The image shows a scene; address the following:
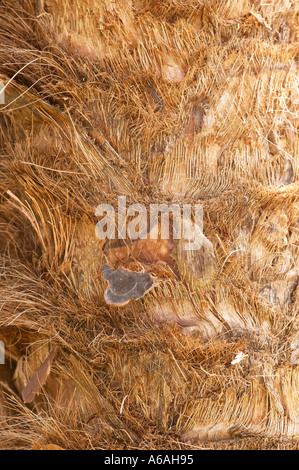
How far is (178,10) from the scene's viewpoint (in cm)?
106

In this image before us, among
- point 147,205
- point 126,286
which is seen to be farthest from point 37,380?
point 147,205

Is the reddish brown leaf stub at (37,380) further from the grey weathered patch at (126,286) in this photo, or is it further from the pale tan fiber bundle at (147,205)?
the grey weathered patch at (126,286)

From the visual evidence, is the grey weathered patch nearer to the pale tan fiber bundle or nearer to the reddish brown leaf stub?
the pale tan fiber bundle

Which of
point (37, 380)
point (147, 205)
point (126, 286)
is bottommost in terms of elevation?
point (37, 380)

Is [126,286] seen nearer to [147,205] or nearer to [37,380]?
[147,205]

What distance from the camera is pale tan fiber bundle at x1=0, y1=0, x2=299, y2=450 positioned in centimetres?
102

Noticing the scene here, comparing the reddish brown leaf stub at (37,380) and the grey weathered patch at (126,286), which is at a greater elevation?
the grey weathered patch at (126,286)

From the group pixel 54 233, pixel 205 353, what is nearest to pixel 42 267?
pixel 54 233

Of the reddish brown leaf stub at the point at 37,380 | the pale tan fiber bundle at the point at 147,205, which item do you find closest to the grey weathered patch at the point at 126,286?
the pale tan fiber bundle at the point at 147,205

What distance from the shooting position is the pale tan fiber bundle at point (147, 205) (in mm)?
1018

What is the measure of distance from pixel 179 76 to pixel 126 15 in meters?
0.21

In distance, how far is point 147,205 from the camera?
1.04 metres

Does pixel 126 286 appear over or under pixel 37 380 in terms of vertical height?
over
